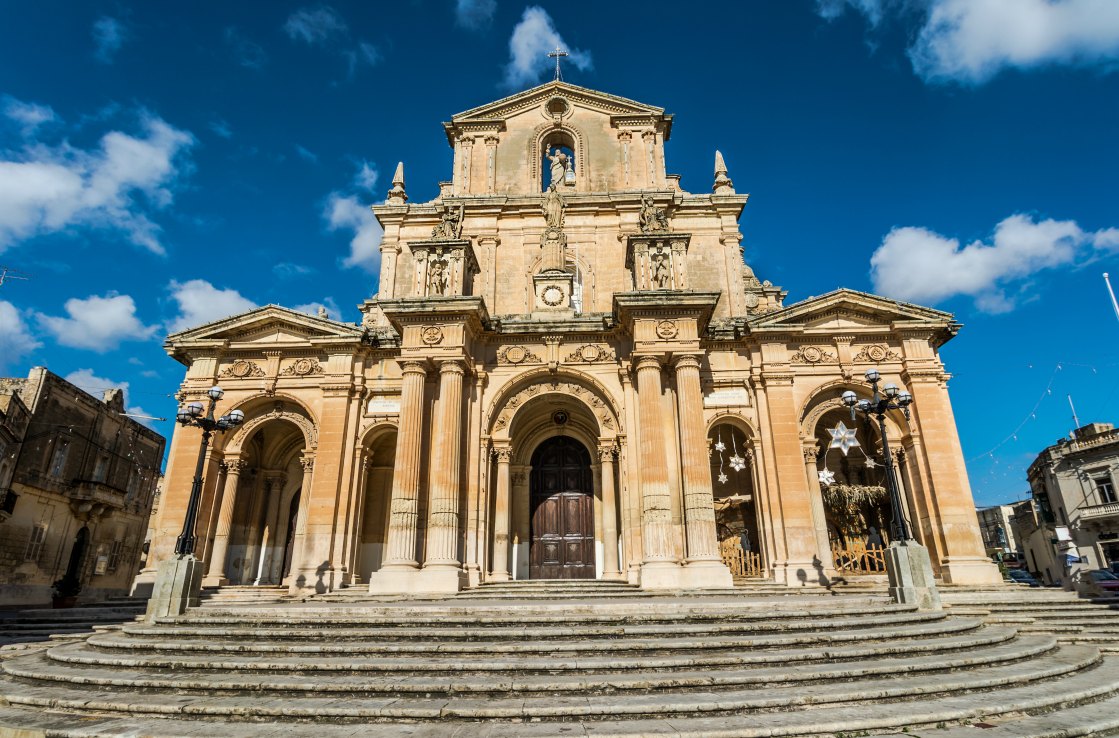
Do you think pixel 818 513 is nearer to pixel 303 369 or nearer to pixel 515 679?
pixel 515 679

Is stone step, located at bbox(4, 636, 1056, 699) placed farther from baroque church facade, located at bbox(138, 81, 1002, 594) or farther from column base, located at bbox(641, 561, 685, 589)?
baroque church facade, located at bbox(138, 81, 1002, 594)

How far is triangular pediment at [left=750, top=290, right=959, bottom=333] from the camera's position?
1936 cm

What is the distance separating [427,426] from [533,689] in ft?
34.7

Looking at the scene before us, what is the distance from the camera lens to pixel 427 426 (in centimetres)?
1689

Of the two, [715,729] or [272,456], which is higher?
[272,456]

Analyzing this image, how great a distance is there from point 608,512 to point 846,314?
1057 centimetres

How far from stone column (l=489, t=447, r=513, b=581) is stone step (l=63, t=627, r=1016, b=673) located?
8.59m

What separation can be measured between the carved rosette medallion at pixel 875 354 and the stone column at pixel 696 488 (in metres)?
6.89

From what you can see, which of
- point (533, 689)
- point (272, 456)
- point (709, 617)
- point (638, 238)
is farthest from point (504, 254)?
point (533, 689)

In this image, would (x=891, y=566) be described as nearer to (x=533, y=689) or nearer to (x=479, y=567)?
(x=533, y=689)

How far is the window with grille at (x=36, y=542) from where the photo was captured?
27.0 meters

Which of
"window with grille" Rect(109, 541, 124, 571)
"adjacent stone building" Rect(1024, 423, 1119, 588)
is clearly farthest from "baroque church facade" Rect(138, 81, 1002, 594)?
"adjacent stone building" Rect(1024, 423, 1119, 588)

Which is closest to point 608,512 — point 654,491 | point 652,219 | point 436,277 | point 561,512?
point 561,512

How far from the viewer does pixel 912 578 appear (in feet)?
39.2
